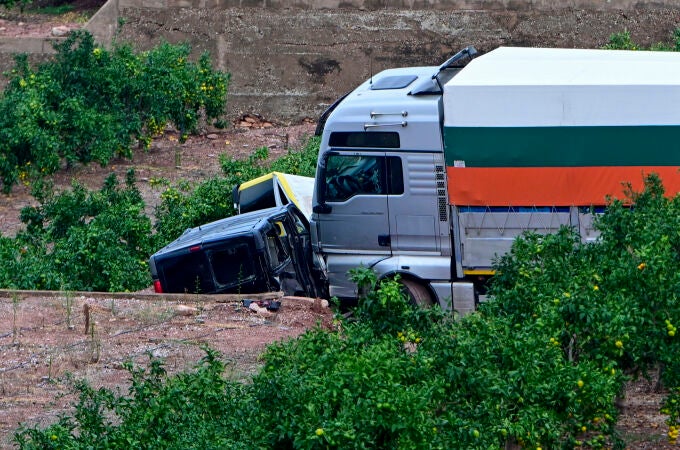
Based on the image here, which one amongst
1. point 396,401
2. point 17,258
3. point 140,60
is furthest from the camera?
point 140,60

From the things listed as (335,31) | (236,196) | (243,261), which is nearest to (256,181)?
(236,196)

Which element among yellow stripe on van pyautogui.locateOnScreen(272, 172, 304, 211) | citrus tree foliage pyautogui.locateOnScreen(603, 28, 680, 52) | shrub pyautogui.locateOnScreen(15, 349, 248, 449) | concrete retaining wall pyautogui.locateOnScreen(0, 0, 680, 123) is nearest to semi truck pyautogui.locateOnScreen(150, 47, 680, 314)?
yellow stripe on van pyautogui.locateOnScreen(272, 172, 304, 211)

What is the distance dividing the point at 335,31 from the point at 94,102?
15.2 feet

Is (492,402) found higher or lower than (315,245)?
higher

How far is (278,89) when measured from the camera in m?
22.6

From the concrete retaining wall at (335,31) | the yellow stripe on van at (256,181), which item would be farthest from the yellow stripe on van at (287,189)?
the concrete retaining wall at (335,31)

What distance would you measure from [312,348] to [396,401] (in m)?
1.27

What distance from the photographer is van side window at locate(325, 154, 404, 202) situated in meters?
13.3

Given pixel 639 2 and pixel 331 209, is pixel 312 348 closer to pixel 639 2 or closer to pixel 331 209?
pixel 331 209

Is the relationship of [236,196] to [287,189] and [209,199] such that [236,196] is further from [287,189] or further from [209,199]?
[287,189]

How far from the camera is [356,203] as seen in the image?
13461 millimetres

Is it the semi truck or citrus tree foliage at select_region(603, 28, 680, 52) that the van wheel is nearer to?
the semi truck

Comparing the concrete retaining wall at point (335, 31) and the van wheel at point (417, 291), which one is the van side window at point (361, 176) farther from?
the concrete retaining wall at point (335, 31)

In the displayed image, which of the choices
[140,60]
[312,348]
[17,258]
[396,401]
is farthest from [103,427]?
[140,60]
